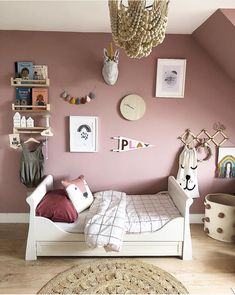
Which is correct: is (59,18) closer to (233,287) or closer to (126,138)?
(126,138)

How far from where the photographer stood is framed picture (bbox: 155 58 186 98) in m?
2.72

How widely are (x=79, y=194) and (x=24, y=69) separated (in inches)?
56.7

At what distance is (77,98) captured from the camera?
275 cm

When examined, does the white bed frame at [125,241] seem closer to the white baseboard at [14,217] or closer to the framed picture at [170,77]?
the white baseboard at [14,217]

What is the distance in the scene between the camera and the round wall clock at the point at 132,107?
109 inches

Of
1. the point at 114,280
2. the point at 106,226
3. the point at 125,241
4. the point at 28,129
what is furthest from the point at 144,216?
the point at 28,129

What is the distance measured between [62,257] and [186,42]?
2511 mm

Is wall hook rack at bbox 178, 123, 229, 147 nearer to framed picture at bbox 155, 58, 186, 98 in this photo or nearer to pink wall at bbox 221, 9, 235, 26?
framed picture at bbox 155, 58, 186, 98

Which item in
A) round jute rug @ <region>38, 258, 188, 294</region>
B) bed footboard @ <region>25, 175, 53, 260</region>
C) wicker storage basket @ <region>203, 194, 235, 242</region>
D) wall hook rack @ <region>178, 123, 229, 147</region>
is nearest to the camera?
round jute rug @ <region>38, 258, 188, 294</region>

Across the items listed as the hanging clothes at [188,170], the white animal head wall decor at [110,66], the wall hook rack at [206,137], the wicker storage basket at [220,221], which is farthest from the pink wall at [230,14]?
the wicker storage basket at [220,221]

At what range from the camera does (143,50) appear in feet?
4.17

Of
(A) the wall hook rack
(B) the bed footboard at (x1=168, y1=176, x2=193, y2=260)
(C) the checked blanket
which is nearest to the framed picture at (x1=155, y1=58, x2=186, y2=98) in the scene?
(A) the wall hook rack

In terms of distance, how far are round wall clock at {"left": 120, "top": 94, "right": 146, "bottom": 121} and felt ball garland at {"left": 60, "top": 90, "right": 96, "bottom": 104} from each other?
346 millimetres

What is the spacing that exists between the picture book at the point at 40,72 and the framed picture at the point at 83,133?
521 millimetres
